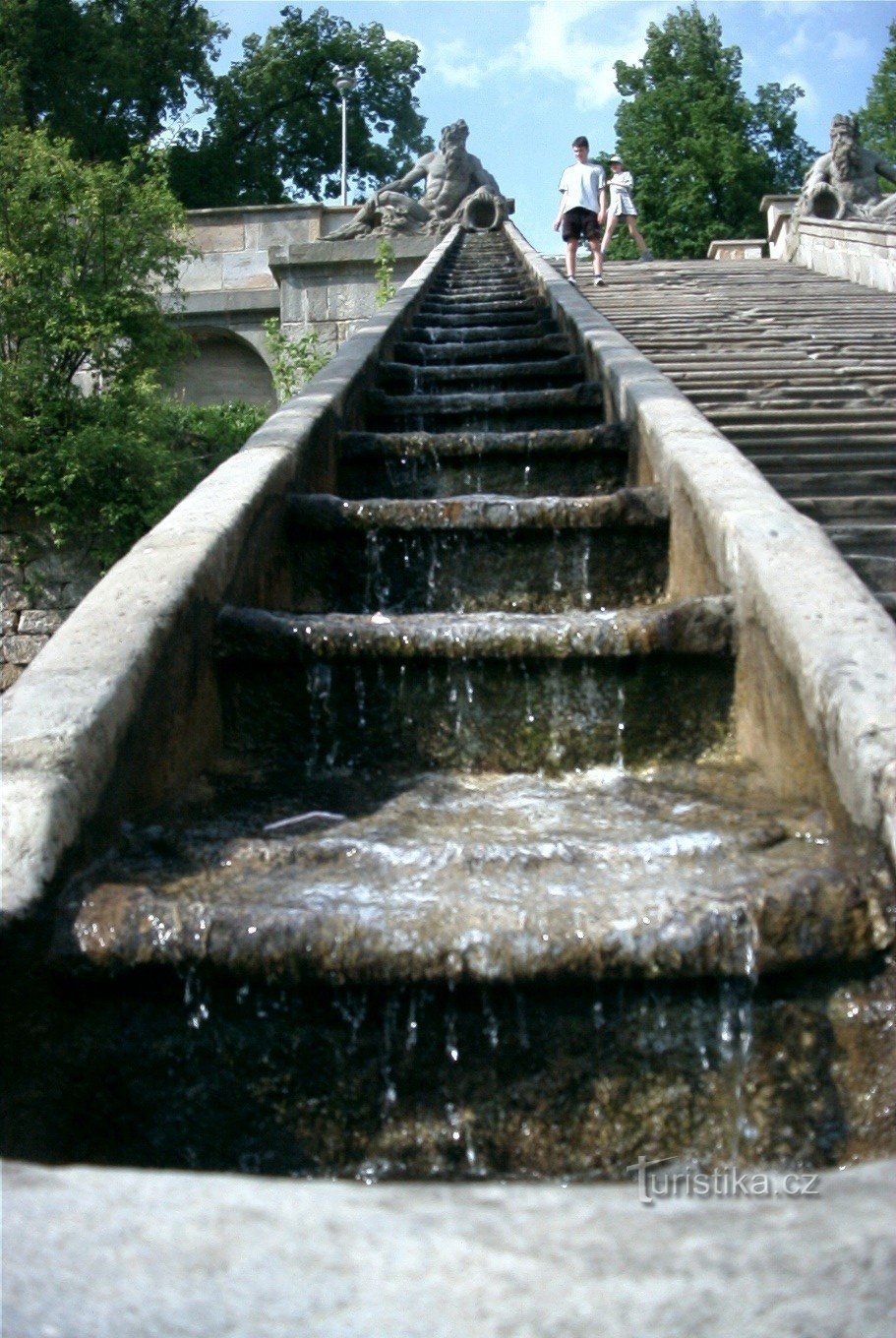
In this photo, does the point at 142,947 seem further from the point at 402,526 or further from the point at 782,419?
the point at 782,419

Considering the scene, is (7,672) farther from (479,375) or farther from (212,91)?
(212,91)

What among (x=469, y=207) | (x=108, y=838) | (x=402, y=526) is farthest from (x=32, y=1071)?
(x=469, y=207)

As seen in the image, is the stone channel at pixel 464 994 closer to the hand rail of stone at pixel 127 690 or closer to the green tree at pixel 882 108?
the hand rail of stone at pixel 127 690

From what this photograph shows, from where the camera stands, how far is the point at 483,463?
16.0 ft

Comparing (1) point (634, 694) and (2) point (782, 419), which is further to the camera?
(2) point (782, 419)

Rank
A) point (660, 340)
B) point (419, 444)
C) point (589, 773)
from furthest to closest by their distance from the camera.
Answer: point (660, 340), point (419, 444), point (589, 773)

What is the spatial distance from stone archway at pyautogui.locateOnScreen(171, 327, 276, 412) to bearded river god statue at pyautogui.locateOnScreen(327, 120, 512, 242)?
4.50 meters

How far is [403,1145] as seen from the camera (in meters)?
2.08

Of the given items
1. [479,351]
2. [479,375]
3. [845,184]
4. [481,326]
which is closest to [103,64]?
[845,184]

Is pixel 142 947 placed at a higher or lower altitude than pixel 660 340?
lower

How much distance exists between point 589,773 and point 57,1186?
79.0 inches

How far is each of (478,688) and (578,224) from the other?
8.06 metres

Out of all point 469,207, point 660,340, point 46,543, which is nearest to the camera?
point 660,340

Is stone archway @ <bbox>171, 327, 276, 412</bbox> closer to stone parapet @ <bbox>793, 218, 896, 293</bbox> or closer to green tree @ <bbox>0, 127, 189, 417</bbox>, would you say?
green tree @ <bbox>0, 127, 189, 417</bbox>
